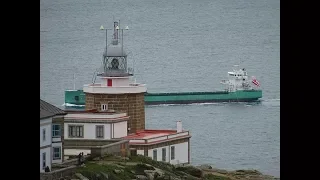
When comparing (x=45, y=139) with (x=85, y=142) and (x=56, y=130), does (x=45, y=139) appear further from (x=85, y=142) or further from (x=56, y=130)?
(x=85, y=142)

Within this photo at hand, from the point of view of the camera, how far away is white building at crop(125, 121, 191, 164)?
470 cm

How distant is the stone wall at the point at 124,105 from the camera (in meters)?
4.71

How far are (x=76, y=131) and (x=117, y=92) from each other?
0.35 m

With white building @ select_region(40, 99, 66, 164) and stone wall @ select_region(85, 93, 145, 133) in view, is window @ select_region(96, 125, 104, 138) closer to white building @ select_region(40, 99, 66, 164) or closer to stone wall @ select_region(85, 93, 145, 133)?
stone wall @ select_region(85, 93, 145, 133)

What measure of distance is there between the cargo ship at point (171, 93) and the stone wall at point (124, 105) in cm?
5

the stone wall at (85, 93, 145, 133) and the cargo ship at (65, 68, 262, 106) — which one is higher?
the cargo ship at (65, 68, 262, 106)

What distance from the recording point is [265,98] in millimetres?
4445

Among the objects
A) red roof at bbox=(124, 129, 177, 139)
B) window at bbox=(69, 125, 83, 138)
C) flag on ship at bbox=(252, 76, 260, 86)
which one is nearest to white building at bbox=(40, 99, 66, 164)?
window at bbox=(69, 125, 83, 138)

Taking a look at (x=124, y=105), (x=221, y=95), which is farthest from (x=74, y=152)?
(x=221, y=95)

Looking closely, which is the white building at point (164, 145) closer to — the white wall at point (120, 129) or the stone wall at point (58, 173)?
the white wall at point (120, 129)

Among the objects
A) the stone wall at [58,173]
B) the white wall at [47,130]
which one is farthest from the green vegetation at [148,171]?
the white wall at [47,130]

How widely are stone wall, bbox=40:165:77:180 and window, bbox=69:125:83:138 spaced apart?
327 millimetres

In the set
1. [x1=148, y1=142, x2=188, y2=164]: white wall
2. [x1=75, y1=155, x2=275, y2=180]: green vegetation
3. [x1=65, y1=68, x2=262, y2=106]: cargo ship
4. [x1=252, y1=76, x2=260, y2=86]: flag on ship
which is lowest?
[x1=75, y1=155, x2=275, y2=180]: green vegetation
